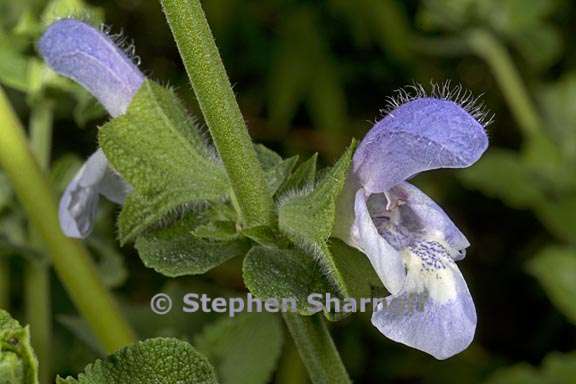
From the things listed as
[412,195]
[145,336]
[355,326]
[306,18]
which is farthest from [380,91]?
[412,195]

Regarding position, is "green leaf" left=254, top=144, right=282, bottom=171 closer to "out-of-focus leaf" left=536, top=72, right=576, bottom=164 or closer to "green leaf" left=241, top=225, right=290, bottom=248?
"green leaf" left=241, top=225, right=290, bottom=248

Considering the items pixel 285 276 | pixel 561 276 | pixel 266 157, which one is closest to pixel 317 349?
pixel 285 276

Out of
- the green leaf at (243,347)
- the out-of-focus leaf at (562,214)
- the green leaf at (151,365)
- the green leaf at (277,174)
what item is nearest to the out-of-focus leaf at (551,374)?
the out-of-focus leaf at (562,214)

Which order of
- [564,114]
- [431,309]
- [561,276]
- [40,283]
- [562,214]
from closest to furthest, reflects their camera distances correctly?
[431,309], [40,283], [561,276], [562,214], [564,114]

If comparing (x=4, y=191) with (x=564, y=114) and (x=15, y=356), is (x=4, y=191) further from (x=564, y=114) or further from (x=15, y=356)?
(x=564, y=114)

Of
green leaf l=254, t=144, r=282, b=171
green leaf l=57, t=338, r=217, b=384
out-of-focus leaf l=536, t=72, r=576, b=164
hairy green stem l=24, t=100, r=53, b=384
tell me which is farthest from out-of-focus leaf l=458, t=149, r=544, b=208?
green leaf l=57, t=338, r=217, b=384
